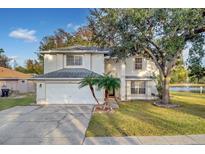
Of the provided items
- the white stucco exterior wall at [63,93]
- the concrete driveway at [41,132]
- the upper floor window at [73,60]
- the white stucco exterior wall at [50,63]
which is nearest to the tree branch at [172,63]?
the white stucco exterior wall at [63,93]

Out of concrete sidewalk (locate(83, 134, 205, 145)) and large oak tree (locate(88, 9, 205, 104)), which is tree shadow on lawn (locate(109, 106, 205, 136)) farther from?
large oak tree (locate(88, 9, 205, 104))

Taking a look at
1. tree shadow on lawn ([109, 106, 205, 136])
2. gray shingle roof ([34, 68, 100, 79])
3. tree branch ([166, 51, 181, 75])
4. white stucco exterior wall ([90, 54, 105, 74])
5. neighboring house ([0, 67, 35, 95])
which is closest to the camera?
tree shadow on lawn ([109, 106, 205, 136])

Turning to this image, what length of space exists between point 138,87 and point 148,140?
59.6 feet

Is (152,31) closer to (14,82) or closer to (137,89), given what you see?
(137,89)

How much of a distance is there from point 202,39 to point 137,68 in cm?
803

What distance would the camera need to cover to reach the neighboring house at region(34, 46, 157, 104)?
73.7 feet

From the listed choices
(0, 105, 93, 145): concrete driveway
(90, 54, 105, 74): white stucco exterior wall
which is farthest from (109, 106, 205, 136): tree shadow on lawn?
(90, 54, 105, 74): white stucco exterior wall

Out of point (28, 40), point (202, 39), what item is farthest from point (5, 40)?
point (202, 39)

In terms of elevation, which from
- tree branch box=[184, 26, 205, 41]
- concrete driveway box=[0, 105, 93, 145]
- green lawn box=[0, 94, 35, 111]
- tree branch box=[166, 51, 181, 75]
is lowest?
concrete driveway box=[0, 105, 93, 145]

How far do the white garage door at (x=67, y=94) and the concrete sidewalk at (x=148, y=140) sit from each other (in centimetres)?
1334

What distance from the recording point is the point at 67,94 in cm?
2250

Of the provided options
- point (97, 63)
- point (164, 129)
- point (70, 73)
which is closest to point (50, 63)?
point (70, 73)
